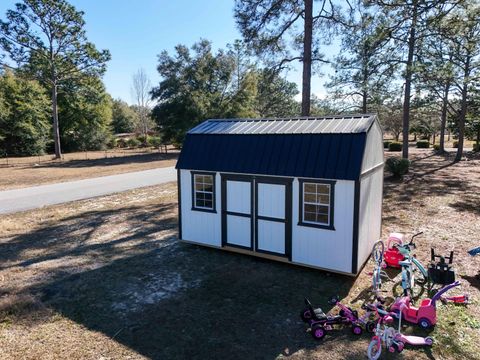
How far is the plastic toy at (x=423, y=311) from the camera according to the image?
4.97 meters

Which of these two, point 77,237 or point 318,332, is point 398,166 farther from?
point 77,237

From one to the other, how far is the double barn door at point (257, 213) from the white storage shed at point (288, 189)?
22 millimetres

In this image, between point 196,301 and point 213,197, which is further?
point 213,197

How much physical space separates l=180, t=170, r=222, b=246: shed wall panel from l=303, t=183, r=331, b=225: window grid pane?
2.13 meters

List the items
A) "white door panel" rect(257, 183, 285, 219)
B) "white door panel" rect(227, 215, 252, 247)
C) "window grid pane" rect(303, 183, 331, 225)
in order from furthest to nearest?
"white door panel" rect(227, 215, 252, 247) → "white door panel" rect(257, 183, 285, 219) → "window grid pane" rect(303, 183, 331, 225)

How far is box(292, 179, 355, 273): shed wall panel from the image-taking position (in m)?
6.48

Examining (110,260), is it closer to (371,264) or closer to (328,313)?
(328,313)

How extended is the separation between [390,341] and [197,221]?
510 cm

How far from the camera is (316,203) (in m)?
6.82

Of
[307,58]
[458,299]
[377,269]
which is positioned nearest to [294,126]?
[377,269]

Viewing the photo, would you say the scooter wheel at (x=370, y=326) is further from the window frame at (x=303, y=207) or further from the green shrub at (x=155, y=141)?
the green shrub at (x=155, y=141)

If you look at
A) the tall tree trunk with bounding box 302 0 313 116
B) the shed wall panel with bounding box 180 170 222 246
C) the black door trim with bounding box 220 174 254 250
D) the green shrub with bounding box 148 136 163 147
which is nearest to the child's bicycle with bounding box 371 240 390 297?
the black door trim with bounding box 220 174 254 250

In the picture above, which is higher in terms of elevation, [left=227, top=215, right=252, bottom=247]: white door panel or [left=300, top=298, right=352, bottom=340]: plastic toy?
[left=227, top=215, right=252, bottom=247]: white door panel

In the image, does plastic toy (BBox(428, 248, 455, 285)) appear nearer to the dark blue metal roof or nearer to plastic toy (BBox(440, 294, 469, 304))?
plastic toy (BBox(440, 294, 469, 304))
